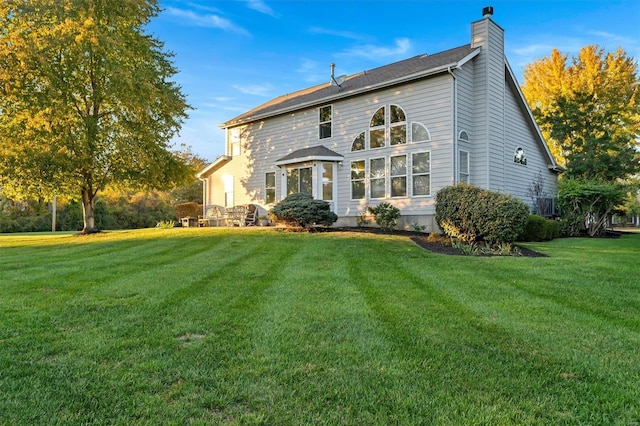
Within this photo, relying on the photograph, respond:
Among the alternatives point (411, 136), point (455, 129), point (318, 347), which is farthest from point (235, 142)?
point (318, 347)

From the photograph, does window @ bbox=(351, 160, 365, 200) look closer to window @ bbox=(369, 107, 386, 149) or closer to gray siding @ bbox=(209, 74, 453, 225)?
gray siding @ bbox=(209, 74, 453, 225)

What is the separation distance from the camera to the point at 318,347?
318cm

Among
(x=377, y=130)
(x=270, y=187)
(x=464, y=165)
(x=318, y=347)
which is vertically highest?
(x=377, y=130)

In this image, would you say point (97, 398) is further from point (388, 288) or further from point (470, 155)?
point (470, 155)

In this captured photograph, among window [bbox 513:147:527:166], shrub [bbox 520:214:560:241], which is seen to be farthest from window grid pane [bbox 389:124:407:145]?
window [bbox 513:147:527:166]

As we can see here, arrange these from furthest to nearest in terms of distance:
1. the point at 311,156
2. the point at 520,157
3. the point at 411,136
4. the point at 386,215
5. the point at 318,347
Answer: the point at 520,157
the point at 311,156
the point at 411,136
the point at 386,215
the point at 318,347

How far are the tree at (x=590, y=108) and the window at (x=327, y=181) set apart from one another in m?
13.0

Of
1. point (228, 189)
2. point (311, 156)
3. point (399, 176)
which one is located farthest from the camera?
point (228, 189)

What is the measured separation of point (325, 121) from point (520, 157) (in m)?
8.20

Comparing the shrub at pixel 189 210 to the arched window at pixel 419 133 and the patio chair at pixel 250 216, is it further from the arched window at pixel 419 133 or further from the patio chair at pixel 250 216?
the arched window at pixel 419 133

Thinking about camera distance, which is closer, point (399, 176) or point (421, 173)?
point (421, 173)

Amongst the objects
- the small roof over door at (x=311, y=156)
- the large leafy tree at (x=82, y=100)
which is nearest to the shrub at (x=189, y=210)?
the large leafy tree at (x=82, y=100)

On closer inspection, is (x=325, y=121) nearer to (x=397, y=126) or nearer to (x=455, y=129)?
(x=397, y=126)

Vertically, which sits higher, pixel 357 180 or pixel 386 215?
pixel 357 180
